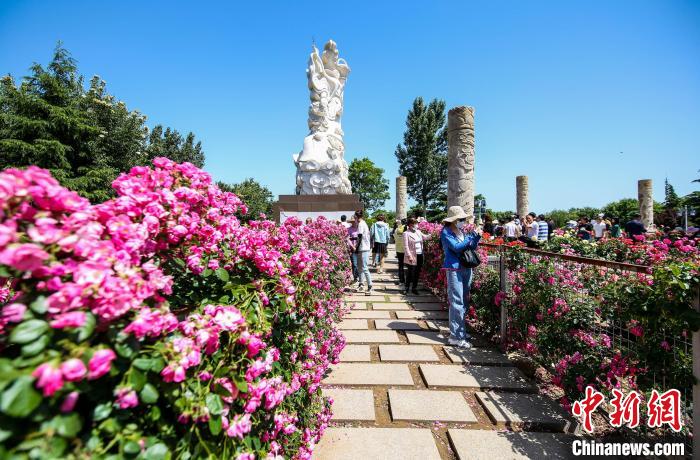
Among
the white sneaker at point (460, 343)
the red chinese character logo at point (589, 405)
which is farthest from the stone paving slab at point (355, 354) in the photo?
the red chinese character logo at point (589, 405)

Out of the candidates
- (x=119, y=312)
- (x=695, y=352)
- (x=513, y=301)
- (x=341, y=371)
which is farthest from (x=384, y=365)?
(x=119, y=312)

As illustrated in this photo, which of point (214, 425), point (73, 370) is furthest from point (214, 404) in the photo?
point (73, 370)

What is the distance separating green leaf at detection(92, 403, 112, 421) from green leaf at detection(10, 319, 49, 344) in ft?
0.76

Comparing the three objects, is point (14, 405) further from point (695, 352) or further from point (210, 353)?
point (695, 352)

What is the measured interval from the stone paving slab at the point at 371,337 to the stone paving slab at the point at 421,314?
36.0 inches

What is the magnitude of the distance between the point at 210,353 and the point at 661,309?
2580 mm

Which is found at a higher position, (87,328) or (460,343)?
(87,328)

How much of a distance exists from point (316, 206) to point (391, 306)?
24.1 ft

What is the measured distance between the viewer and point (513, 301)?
3914 mm

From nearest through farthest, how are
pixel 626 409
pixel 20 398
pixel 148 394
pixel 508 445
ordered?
pixel 20 398
pixel 148 394
pixel 626 409
pixel 508 445

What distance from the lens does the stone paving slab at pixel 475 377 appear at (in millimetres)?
3295

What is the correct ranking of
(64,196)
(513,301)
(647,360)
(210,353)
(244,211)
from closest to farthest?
1. (64,196)
2. (210,353)
3. (647,360)
4. (244,211)
5. (513,301)

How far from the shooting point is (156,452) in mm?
875

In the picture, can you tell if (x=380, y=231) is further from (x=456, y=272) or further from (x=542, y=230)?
(x=542, y=230)
